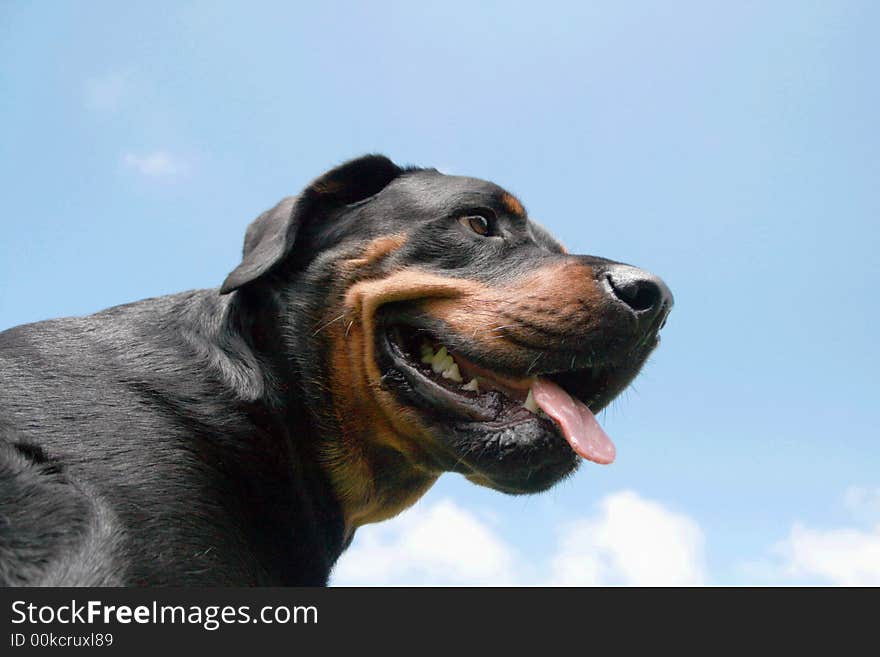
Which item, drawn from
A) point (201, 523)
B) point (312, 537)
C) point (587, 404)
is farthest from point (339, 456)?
point (587, 404)

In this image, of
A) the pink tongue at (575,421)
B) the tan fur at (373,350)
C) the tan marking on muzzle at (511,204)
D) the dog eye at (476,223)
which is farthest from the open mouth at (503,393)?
the tan marking on muzzle at (511,204)

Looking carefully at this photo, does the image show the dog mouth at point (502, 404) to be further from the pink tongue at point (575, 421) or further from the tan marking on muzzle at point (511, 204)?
the tan marking on muzzle at point (511, 204)

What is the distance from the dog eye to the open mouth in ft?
2.04

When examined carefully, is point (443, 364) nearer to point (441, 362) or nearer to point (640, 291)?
point (441, 362)

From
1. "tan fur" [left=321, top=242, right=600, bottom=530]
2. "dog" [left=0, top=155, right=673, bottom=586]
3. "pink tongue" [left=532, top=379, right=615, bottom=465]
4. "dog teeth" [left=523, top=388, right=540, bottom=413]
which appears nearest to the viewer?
"dog" [left=0, top=155, right=673, bottom=586]

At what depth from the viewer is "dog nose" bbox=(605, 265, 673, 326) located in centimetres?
366

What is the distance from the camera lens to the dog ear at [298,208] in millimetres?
3953

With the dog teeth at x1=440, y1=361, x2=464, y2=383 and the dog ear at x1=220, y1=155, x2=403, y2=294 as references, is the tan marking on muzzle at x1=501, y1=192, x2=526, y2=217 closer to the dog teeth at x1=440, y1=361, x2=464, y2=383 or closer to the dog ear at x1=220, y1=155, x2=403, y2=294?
the dog ear at x1=220, y1=155, x2=403, y2=294

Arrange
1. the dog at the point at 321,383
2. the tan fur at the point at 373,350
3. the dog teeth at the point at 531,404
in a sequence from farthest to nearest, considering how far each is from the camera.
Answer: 1. the tan fur at the point at 373,350
2. the dog teeth at the point at 531,404
3. the dog at the point at 321,383

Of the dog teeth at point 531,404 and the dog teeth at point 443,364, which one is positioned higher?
the dog teeth at point 443,364

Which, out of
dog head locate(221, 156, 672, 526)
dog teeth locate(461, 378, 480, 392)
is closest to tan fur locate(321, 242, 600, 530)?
dog head locate(221, 156, 672, 526)

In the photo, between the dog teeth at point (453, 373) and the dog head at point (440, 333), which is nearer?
the dog head at point (440, 333)

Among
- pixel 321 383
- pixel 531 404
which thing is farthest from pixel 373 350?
pixel 531 404

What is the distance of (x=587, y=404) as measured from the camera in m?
3.97
